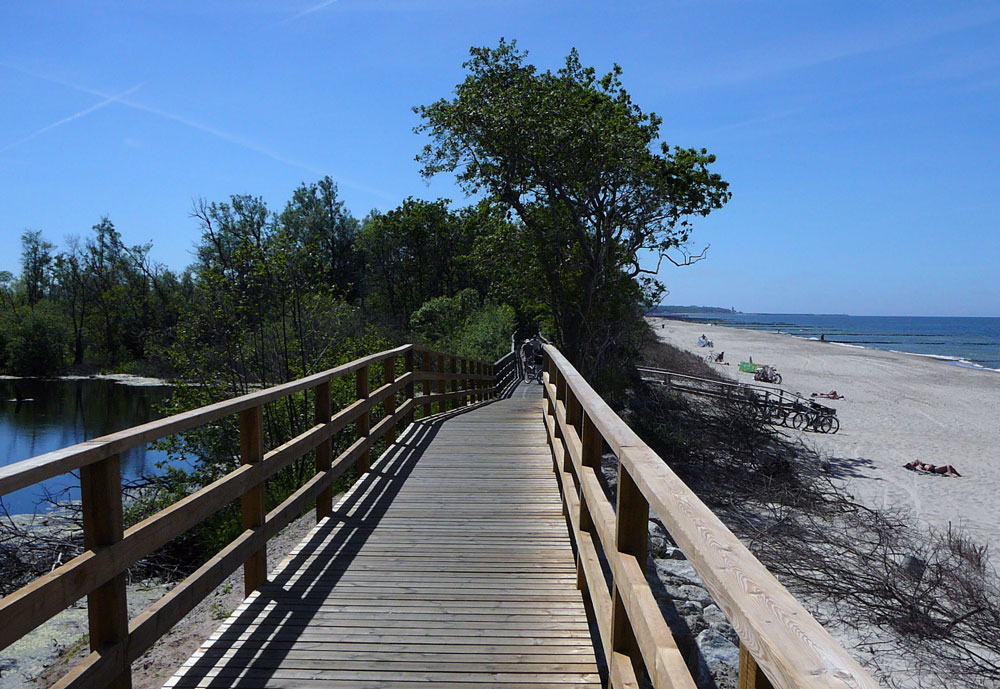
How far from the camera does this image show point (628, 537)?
2445 mm

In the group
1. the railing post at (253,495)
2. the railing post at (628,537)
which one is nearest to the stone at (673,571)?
the railing post at (253,495)

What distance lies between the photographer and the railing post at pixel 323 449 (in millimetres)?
5023

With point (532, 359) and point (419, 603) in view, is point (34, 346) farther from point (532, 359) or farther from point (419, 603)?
point (419, 603)

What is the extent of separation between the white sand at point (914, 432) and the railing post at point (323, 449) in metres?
11.9

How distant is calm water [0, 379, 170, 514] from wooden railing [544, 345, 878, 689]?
42.9ft

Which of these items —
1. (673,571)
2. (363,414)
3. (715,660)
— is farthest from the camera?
(363,414)

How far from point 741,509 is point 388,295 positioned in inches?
1711

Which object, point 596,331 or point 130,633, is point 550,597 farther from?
point 596,331

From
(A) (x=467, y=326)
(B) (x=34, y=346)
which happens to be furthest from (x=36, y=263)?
(A) (x=467, y=326)

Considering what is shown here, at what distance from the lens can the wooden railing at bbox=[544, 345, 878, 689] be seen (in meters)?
1.14

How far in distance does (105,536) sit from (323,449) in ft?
8.83

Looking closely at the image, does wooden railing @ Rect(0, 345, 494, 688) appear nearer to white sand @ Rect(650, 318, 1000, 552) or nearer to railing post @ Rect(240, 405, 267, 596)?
railing post @ Rect(240, 405, 267, 596)

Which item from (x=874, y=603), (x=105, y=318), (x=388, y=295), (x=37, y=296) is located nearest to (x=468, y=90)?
(x=874, y=603)

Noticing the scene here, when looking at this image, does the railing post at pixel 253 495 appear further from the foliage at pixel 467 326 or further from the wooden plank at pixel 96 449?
the foliage at pixel 467 326
